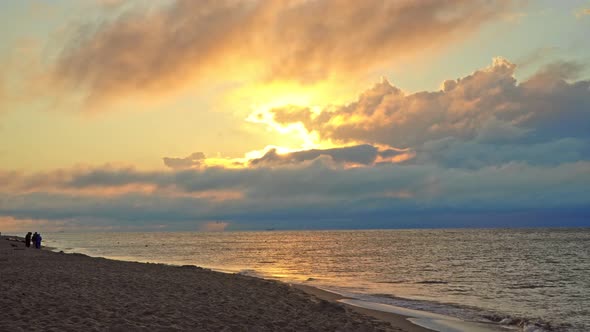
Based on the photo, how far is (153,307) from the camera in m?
16.7

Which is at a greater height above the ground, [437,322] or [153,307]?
[153,307]

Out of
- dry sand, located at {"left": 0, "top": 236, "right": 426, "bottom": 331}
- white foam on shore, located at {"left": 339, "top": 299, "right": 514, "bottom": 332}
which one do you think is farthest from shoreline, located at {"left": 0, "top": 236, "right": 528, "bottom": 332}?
dry sand, located at {"left": 0, "top": 236, "right": 426, "bottom": 331}

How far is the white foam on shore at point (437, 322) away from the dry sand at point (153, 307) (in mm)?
2403

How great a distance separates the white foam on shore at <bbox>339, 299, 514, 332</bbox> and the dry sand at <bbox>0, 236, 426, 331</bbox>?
2403 mm

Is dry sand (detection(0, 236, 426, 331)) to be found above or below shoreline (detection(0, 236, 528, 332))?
above

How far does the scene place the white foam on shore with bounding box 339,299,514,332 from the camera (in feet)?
63.0

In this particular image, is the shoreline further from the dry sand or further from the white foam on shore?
the dry sand

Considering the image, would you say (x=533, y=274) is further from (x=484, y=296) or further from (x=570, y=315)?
(x=570, y=315)

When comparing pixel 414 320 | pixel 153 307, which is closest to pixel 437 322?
pixel 414 320

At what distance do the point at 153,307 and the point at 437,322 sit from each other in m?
11.9

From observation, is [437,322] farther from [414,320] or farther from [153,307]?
[153,307]

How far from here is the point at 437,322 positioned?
20328 mm

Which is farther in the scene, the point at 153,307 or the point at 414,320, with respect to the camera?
the point at 414,320

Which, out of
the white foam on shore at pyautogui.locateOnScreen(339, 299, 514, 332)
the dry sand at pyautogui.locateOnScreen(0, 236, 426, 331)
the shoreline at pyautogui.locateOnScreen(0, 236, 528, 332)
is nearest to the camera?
the dry sand at pyautogui.locateOnScreen(0, 236, 426, 331)
